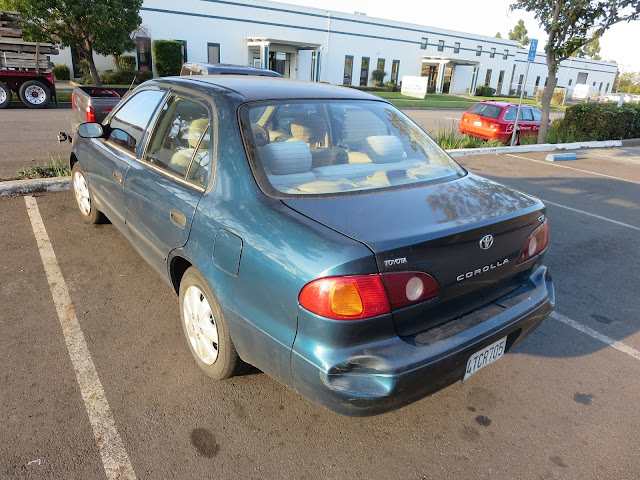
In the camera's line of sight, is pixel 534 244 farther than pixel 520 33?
No

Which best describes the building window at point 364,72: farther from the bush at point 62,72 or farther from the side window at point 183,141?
the side window at point 183,141

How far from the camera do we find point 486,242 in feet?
7.34

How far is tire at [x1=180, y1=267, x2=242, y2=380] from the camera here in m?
2.45

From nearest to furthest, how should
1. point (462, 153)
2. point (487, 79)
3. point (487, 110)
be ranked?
point (462, 153), point (487, 110), point (487, 79)

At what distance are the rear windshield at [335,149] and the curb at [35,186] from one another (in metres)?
4.36

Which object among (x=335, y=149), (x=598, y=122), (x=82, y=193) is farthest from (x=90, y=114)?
(x=598, y=122)

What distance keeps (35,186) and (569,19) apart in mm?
12960

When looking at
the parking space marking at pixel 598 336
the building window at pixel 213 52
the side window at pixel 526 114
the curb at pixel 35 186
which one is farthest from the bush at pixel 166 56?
the parking space marking at pixel 598 336

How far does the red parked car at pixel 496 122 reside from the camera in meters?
12.9

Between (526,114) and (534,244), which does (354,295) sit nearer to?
(534,244)

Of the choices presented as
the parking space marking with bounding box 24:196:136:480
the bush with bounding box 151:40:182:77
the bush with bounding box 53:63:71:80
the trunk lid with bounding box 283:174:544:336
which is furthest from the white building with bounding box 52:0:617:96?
the trunk lid with bounding box 283:174:544:336

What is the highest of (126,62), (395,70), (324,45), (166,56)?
(324,45)

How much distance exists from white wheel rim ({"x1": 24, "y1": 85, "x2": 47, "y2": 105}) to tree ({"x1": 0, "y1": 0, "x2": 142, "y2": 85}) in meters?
5.95

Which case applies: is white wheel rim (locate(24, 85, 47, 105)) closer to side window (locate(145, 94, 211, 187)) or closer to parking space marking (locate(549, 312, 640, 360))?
side window (locate(145, 94, 211, 187))
